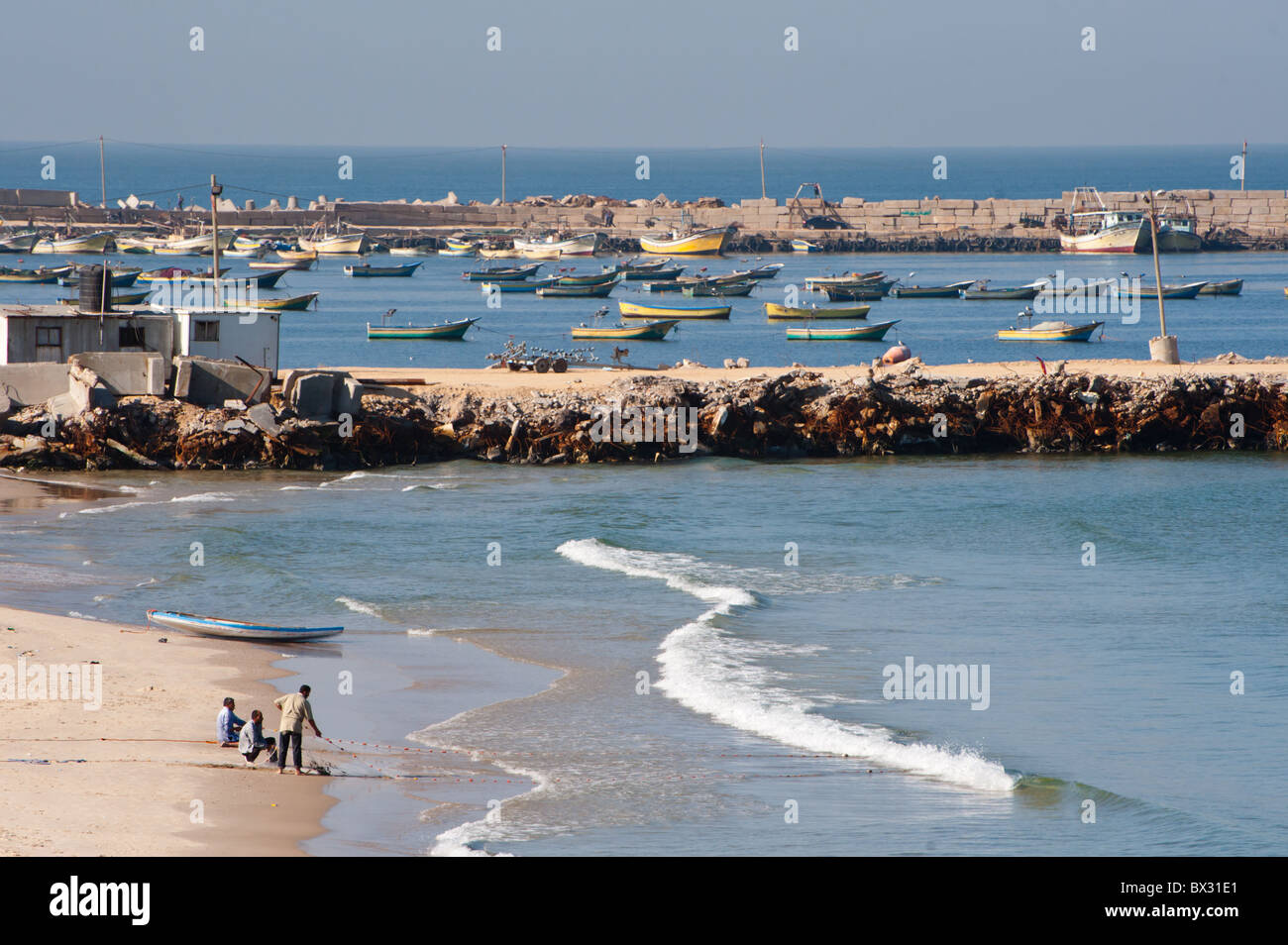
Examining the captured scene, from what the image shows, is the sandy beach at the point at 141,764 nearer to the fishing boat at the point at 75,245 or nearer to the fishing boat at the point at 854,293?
the fishing boat at the point at 854,293

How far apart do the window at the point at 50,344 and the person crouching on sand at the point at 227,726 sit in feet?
79.8

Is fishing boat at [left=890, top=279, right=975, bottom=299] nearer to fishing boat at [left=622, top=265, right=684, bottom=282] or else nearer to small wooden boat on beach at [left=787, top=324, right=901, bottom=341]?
fishing boat at [left=622, top=265, right=684, bottom=282]

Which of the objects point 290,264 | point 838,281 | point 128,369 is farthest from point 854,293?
point 128,369

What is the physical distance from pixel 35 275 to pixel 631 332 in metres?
54.2

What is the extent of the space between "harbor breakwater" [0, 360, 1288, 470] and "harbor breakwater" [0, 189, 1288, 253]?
8841cm

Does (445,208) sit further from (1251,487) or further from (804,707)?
(804,707)

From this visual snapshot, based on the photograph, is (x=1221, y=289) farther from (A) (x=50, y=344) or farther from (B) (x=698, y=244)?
(A) (x=50, y=344)

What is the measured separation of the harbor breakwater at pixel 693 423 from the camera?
3444 centimetres

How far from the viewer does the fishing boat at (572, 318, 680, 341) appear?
205ft

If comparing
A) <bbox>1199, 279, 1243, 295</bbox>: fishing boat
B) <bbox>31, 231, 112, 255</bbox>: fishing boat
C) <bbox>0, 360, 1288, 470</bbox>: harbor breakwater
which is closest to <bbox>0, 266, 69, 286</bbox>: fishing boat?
<bbox>31, 231, 112, 255</bbox>: fishing boat

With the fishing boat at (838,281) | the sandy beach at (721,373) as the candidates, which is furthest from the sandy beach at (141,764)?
the fishing boat at (838,281)

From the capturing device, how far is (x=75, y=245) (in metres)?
118

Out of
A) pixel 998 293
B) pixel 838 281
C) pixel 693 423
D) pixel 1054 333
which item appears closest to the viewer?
pixel 693 423

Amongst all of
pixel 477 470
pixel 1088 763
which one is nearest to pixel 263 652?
pixel 1088 763
